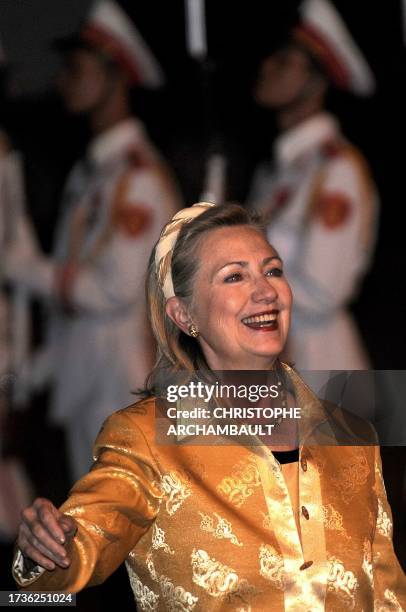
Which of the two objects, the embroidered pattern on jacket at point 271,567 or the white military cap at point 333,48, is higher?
the white military cap at point 333,48

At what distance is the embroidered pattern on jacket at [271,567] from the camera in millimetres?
1606

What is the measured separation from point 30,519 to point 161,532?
278 millimetres

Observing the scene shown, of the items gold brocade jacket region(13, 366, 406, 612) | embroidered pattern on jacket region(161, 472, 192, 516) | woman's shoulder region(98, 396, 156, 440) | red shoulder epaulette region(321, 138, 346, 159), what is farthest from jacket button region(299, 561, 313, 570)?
red shoulder epaulette region(321, 138, 346, 159)

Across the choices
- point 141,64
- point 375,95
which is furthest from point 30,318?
point 375,95

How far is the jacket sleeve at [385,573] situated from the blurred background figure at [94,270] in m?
2.06

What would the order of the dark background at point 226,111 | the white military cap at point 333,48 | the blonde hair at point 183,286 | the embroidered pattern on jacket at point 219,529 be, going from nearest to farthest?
the embroidered pattern on jacket at point 219,529, the blonde hair at point 183,286, the dark background at point 226,111, the white military cap at point 333,48

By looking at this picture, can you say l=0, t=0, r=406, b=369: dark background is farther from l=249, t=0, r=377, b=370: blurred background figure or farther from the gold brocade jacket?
the gold brocade jacket

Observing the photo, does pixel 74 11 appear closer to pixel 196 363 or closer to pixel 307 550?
pixel 196 363

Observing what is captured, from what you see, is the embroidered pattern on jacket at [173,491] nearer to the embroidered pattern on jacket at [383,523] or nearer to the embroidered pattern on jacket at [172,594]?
the embroidered pattern on jacket at [172,594]

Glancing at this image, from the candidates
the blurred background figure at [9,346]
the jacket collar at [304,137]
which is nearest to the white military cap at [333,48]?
the jacket collar at [304,137]

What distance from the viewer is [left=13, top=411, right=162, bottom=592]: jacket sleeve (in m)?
1.51

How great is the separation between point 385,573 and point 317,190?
230 centimetres

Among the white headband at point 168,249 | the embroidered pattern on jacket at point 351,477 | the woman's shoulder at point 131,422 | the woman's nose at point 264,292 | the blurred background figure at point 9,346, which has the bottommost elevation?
the blurred background figure at point 9,346

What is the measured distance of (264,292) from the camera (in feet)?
5.72
